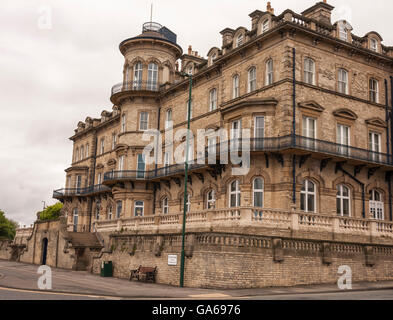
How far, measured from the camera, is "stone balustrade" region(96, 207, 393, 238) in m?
22.2

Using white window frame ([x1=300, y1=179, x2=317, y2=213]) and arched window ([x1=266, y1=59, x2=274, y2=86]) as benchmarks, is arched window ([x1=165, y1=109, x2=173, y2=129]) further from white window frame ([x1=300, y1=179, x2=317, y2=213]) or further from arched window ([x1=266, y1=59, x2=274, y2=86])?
white window frame ([x1=300, y1=179, x2=317, y2=213])

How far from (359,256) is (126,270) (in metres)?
12.8

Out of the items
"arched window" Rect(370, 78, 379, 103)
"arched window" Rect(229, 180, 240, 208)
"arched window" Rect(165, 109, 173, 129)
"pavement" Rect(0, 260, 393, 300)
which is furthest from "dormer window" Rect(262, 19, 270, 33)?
"pavement" Rect(0, 260, 393, 300)

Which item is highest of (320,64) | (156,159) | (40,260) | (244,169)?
(320,64)

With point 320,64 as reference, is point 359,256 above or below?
below

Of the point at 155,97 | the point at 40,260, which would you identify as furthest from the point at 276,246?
the point at 40,260

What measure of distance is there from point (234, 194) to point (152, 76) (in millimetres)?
16311

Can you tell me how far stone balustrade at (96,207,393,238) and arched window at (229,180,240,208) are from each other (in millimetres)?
5236

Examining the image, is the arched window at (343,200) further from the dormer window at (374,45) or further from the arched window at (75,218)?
the arched window at (75,218)

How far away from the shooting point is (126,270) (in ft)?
85.4

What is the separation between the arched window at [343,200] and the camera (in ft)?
95.9

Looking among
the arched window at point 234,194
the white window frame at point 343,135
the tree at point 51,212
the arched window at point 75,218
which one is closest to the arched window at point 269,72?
the white window frame at point 343,135

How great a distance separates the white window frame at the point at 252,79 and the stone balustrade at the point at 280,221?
34.9 ft

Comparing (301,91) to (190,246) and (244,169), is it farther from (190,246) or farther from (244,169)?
(190,246)
